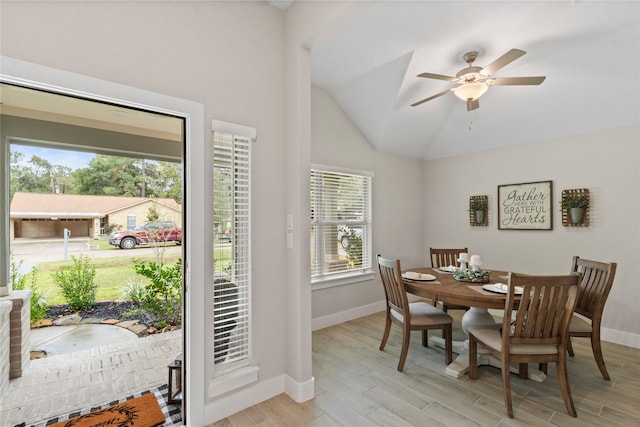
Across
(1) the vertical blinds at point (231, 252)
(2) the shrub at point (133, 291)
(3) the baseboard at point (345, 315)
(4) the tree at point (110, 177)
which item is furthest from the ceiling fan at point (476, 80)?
(2) the shrub at point (133, 291)

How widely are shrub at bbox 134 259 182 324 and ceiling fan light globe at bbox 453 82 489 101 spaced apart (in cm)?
387

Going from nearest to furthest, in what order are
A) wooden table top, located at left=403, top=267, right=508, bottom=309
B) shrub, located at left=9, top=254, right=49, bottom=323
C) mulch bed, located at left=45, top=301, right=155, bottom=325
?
1. wooden table top, located at left=403, top=267, right=508, bottom=309
2. shrub, located at left=9, top=254, right=49, bottom=323
3. mulch bed, located at left=45, top=301, right=155, bottom=325

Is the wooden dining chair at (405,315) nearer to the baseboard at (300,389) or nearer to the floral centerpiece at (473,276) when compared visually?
the floral centerpiece at (473,276)

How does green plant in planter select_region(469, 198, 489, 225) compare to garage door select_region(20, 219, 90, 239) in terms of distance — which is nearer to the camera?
garage door select_region(20, 219, 90, 239)

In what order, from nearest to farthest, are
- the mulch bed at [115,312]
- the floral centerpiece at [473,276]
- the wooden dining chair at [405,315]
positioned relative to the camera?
1. the wooden dining chair at [405,315]
2. the floral centerpiece at [473,276]
3. the mulch bed at [115,312]

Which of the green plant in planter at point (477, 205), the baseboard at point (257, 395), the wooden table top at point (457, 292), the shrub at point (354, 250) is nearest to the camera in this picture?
the baseboard at point (257, 395)

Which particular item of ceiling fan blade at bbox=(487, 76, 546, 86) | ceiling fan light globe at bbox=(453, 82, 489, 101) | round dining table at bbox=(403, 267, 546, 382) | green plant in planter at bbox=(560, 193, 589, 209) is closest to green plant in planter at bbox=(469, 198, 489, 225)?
green plant in planter at bbox=(560, 193, 589, 209)

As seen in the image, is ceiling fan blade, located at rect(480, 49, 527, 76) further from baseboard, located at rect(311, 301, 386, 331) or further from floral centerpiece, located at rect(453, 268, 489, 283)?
baseboard, located at rect(311, 301, 386, 331)

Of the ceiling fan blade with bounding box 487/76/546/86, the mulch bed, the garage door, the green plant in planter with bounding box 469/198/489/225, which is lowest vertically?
the mulch bed

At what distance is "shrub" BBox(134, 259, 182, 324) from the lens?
3.89 meters

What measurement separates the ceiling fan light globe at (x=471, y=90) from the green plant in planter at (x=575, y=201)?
1.96m

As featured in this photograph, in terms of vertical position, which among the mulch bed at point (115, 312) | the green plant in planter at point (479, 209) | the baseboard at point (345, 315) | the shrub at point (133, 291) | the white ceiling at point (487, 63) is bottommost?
the baseboard at point (345, 315)

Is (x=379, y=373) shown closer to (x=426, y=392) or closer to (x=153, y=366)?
(x=426, y=392)

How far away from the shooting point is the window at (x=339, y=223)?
3855 millimetres
